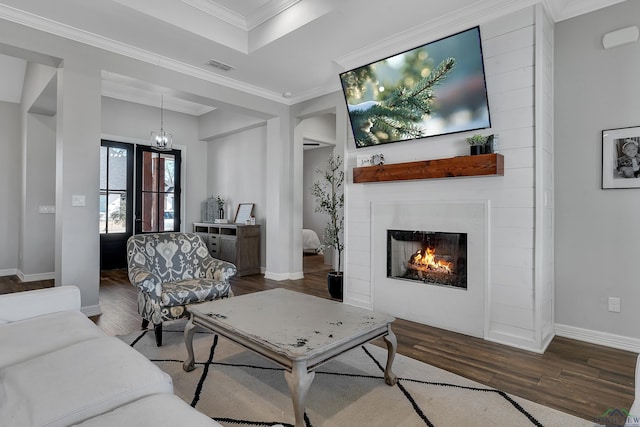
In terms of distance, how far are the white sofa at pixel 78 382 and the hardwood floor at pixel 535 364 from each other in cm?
156

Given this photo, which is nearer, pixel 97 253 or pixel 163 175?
pixel 97 253

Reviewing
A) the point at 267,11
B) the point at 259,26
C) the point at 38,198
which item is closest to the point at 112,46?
the point at 259,26

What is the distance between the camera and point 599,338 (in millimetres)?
2824

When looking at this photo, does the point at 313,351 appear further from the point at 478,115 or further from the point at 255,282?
the point at 255,282

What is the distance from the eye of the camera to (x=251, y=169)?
6.39 metres

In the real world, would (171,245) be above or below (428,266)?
above

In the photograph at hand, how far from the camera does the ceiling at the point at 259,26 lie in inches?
117

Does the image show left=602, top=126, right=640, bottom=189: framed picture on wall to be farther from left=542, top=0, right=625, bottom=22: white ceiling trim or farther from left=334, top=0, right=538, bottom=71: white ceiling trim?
left=334, top=0, right=538, bottom=71: white ceiling trim

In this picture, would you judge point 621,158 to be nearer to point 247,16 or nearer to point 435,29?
point 435,29

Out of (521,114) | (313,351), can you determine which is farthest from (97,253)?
(521,114)

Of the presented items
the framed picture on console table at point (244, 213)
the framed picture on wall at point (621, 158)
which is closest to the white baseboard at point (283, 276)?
the framed picture on console table at point (244, 213)

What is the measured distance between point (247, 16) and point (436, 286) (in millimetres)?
3359

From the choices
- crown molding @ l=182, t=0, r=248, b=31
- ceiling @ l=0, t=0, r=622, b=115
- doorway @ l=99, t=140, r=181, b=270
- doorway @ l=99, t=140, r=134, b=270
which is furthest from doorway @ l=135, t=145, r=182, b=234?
crown molding @ l=182, t=0, r=248, b=31

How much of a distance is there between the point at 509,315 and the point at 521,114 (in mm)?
1640
